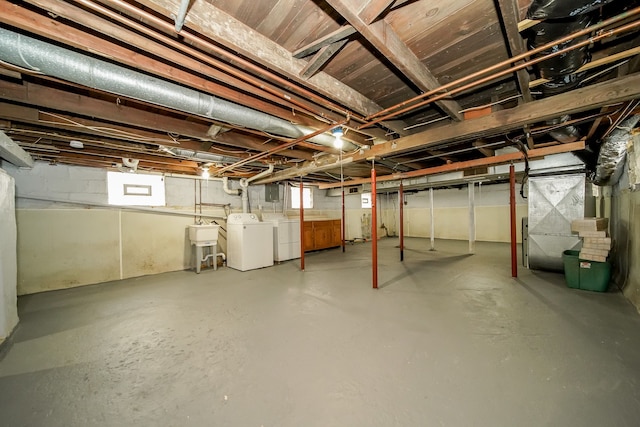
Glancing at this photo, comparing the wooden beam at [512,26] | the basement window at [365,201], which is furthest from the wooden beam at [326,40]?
the basement window at [365,201]

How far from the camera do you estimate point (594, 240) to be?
10.6 feet

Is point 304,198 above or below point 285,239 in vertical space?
above

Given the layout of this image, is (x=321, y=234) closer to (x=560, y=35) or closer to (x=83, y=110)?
(x=83, y=110)

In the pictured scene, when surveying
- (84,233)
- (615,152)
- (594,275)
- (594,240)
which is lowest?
(594,275)

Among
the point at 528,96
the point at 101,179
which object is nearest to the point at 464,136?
the point at 528,96

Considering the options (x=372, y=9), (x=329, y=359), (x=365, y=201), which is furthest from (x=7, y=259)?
(x=365, y=201)

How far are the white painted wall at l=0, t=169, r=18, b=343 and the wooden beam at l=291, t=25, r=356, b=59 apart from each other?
127 inches

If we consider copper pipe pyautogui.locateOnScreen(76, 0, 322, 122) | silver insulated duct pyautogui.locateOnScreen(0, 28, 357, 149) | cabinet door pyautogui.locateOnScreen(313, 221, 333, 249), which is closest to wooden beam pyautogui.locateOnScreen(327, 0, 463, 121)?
copper pipe pyautogui.locateOnScreen(76, 0, 322, 122)

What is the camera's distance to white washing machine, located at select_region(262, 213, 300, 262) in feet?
18.7

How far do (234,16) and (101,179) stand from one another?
480 centimetres

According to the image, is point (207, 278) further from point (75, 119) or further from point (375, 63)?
point (375, 63)

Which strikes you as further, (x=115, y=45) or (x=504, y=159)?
(x=504, y=159)

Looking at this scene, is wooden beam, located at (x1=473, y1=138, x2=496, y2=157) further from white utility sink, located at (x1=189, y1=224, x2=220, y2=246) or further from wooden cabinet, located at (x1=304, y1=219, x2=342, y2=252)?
white utility sink, located at (x1=189, y1=224, x2=220, y2=246)

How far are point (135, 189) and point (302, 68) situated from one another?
188 inches
